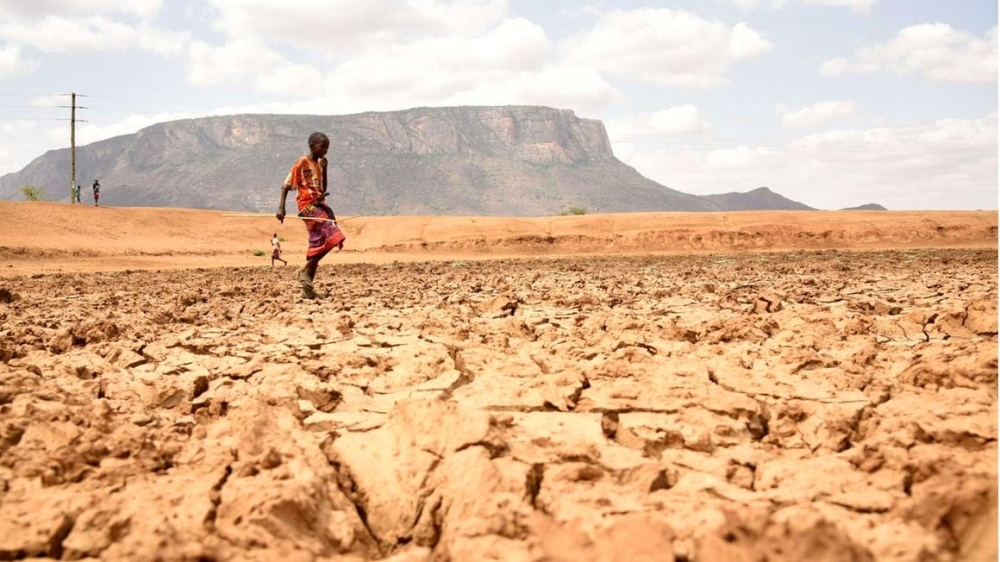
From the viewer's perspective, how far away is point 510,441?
94.4 inches

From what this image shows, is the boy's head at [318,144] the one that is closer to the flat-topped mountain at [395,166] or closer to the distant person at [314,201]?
the distant person at [314,201]

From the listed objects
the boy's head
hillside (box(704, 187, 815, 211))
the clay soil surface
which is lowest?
the clay soil surface

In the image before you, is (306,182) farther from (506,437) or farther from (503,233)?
(503,233)

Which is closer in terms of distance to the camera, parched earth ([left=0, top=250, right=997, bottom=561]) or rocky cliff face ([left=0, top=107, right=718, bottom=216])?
parched earth ([left=0, top=250, right=997, bottom=561])

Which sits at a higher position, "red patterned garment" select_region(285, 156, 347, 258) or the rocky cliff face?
the rocky cliff face

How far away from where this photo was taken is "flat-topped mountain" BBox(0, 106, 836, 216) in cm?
11300

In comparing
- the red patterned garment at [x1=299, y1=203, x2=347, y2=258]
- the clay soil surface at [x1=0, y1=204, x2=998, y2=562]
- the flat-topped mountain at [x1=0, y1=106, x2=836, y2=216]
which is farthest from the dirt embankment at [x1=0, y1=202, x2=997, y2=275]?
the flat-topped mountain at [x1=0, y1=106, x2=836, y2=216]

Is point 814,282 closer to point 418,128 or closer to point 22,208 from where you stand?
point 22,208

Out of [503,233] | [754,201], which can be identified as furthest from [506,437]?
[754,201]

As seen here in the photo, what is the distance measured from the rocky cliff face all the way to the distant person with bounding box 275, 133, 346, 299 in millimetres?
98458

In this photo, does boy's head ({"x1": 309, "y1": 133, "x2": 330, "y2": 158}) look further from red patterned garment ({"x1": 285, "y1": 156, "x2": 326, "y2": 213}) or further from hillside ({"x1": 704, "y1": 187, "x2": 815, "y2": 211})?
hillside ({"x1": 704, "y1": 187, "x2": 815, "y2": 211})

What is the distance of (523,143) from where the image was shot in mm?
141375

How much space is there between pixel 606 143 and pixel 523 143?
2274 centimetres

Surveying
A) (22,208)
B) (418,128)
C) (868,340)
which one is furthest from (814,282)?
(418,128)
